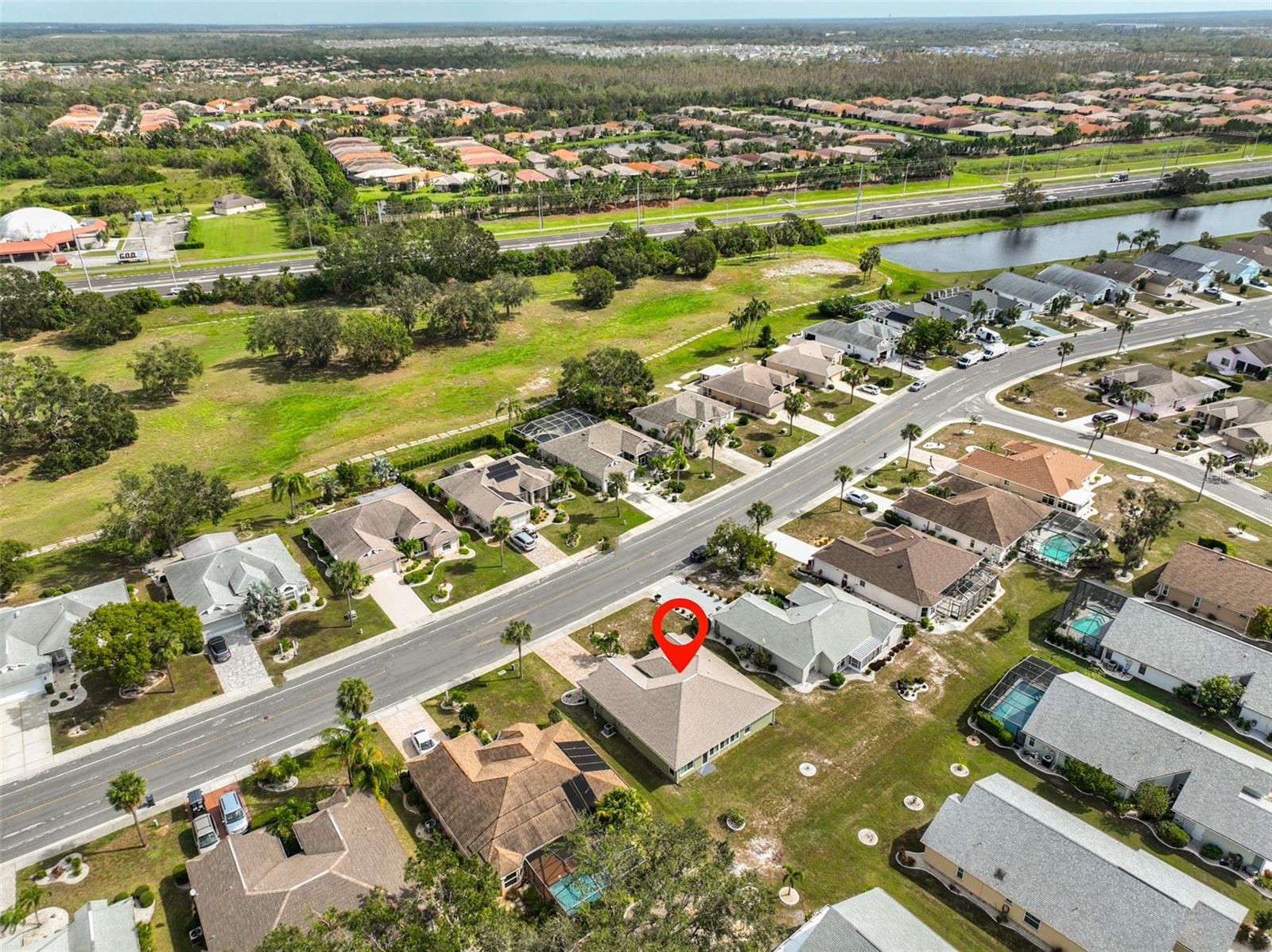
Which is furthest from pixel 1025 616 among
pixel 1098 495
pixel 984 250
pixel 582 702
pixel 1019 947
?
pixel 984 250

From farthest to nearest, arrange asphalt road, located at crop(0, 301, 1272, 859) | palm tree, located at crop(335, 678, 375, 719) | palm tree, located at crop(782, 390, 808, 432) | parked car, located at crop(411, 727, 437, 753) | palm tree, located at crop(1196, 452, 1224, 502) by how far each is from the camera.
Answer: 1. palm tree, located at crop(782, 390, 808, 432)
2. palm tree, located at crop(1196, 452, 1224, 502)
3. parked car, located at crop(411, 727, 437, 753)
4. asphalt road, located at crop(0, 301, 1272, 859)
5. palm tree, located at crop(335, 678, 375, 719)

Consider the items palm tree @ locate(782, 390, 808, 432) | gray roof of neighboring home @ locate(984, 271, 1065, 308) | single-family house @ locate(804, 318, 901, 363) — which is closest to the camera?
palm tree @ locate(782, 390, 808, 432)

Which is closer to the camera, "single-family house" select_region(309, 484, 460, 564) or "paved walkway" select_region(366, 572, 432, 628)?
"paved walkway" select_region(366, 572, 432, 628)

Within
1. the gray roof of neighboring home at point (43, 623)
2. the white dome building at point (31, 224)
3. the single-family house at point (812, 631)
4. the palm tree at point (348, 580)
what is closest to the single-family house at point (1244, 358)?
the single-family house at point (812, 631)

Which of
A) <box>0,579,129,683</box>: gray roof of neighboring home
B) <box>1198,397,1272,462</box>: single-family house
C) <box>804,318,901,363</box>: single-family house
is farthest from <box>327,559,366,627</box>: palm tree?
<box>1198,397,1272,462</box>: single-family house

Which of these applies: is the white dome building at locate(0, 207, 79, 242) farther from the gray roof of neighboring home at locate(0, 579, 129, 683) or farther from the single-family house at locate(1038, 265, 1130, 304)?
the single-family house at locate(1038, 265, 1130, 304)

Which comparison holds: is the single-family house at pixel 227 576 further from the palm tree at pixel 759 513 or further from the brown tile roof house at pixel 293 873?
the palm tree at pixel 759 513
